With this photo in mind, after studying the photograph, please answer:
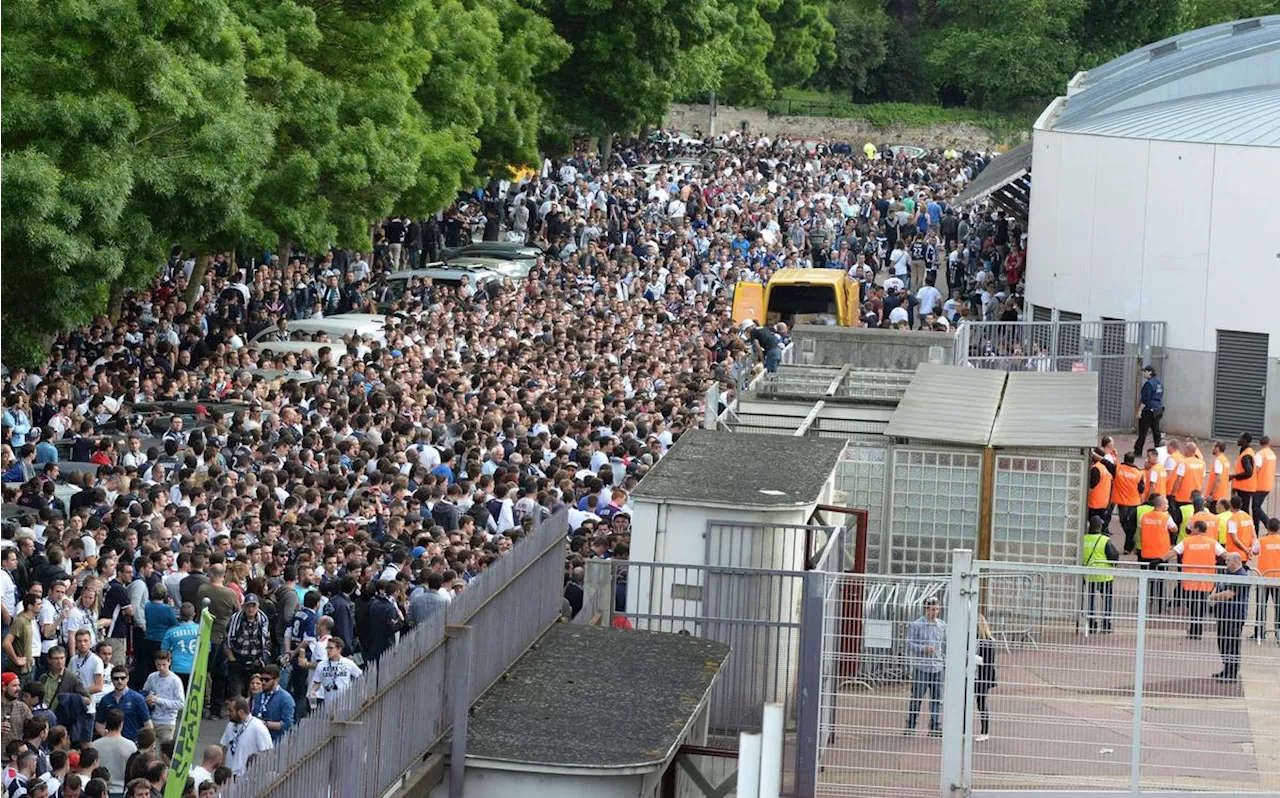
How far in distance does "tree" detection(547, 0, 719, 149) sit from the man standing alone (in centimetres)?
4060

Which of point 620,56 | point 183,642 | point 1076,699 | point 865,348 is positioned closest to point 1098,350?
point 865,348

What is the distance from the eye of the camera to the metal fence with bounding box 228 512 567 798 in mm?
9516

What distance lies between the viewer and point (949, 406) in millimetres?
19891

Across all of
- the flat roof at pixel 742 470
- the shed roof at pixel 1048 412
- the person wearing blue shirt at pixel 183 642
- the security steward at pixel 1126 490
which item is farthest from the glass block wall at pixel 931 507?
the person wearing blue shirt at pixel 183 642

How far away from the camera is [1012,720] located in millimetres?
12484

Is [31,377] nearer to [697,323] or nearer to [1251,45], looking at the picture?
[697,323]

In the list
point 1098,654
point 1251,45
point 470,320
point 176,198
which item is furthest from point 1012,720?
point 1251,45

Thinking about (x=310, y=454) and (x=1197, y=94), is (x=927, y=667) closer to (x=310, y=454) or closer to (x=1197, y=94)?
(x=310, y=454)

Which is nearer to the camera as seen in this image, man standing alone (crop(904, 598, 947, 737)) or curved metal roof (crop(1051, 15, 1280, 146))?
man standing alone (crop(904, 598, 947, 737))

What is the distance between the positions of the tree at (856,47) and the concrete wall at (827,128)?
381cm

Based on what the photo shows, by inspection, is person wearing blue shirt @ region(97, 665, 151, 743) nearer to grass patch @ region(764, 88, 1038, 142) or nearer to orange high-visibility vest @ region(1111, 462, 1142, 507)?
orange high-visibility vest @ region(1111, 462, 1142, 507)

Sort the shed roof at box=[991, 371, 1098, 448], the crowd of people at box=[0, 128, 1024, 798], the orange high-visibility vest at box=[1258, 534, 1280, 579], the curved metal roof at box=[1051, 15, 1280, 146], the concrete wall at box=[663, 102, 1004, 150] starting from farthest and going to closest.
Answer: the concrete wall at box=[663, 102, 1004, 150] < the curved metal roof at box=[1051, 15, 1280, 146] < the shed roof at box=[991, 371, 1098, 448] < the orange high-visibility vest at box=[1258, 534, 1280, 579] < the crowd of people at box=[0, 128, 1024, 798]

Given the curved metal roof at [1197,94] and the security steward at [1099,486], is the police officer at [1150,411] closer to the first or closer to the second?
the curved metal roof at [1197,94]

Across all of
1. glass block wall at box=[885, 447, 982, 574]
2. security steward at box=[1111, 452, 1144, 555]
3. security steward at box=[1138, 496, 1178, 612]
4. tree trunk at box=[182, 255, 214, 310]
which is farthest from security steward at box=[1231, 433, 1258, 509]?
tree trunk at box=[182, 255, 214, 310]
